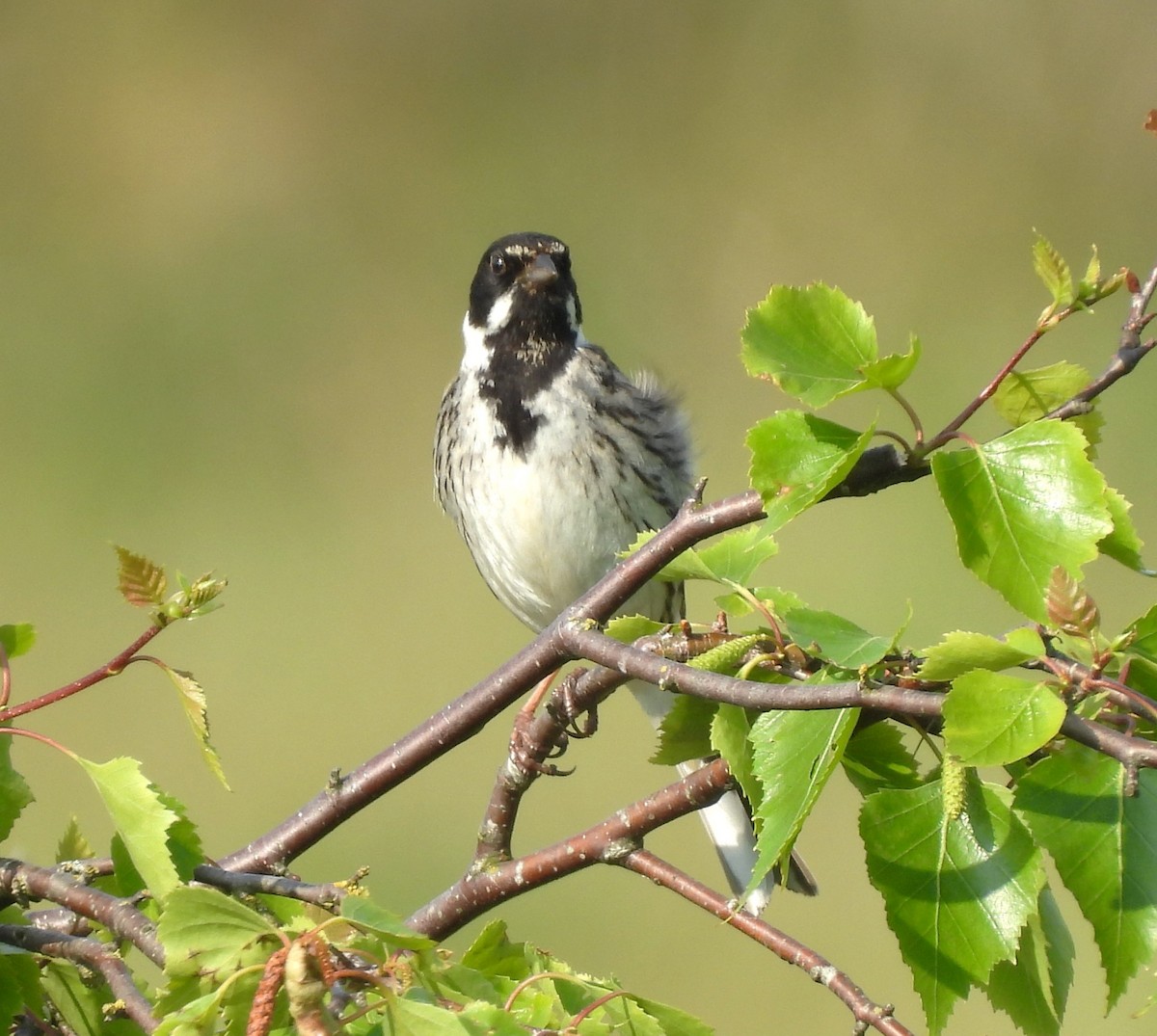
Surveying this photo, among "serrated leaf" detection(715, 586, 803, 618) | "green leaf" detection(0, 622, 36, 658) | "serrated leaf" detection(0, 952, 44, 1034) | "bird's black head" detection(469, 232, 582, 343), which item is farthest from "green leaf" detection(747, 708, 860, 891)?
"bird's black head" detection(469, 232, 582, 343)

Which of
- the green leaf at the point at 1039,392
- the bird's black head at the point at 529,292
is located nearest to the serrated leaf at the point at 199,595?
the green leaf at the point at 1039,392

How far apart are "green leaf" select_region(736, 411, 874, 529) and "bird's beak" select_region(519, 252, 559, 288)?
65.5 inches

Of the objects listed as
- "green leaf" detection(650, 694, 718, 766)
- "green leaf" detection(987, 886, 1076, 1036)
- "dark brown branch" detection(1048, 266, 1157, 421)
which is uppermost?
"dark brown branch" detection(1048, 266, 1157, 421)

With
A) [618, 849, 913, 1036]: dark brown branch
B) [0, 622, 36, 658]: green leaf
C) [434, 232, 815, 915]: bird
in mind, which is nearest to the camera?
[618, 849, 913, 1036]: dark brown branch

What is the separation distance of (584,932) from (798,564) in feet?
6.05

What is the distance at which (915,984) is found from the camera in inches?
38.6

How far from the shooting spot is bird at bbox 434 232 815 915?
250 centimetres

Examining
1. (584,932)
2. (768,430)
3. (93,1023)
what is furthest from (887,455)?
(584,932)

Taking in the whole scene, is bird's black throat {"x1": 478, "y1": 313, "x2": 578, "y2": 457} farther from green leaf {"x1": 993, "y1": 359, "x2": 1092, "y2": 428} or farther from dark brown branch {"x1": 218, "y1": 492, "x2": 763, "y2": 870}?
green leaf {"x1": 993, "y1": 359, "x2": 1092, "y2": 428}

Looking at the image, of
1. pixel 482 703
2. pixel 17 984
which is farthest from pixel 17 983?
pixel 482 703

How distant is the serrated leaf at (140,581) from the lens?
1072 millimetres

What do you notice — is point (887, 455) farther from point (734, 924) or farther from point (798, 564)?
point (798, 564)

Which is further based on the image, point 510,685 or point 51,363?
point 51,363

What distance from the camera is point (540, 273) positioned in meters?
2.63
